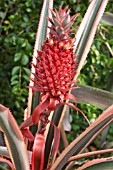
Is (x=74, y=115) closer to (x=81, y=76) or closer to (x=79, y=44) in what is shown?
(x=81, y=76)


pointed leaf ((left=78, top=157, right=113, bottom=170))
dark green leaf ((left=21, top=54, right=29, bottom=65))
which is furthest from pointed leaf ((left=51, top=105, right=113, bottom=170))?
dark green leaf ((left=21, top=54, right=29, bottom=65))

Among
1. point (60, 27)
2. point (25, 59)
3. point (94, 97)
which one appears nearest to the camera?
point (60, 27)

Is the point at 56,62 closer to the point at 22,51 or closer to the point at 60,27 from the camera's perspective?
the point at 60,27

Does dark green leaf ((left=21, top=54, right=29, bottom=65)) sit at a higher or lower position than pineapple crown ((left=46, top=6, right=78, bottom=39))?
lower

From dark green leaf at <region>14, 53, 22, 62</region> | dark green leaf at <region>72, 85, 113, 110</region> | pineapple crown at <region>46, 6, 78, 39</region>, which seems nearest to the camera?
pineapple crown at <region>46, 6, 78, 39</region>

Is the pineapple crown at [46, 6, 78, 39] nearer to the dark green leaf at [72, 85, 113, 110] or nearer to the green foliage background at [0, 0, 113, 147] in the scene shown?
the dark green leaf at [72, 85, 113, 110]

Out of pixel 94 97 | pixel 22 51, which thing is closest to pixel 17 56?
pixel 22 51
